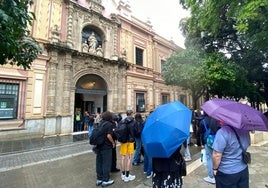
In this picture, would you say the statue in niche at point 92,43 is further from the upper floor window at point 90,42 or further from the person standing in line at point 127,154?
the person standing in line at point 127,154

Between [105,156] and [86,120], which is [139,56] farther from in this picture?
[105,156]

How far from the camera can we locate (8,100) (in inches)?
418

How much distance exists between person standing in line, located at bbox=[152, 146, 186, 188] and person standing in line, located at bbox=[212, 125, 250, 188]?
1.71 ft

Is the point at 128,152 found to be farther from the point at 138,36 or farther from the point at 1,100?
the point at 138,36

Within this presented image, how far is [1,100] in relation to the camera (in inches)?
408

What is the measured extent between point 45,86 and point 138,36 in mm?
10170

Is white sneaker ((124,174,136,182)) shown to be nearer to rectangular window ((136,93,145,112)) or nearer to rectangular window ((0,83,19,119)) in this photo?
rectangular window ((0,83,19,119))

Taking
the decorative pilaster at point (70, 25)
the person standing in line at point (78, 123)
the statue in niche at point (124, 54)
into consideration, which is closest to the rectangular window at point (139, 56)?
the statue in niche at point (124, 54)

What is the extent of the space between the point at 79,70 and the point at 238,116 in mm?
12615

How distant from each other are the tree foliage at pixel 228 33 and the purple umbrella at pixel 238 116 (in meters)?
4.85

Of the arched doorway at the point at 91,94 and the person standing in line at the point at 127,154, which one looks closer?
the person standing in line at the point at 127,154

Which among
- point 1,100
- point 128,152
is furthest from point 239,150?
point 1,100

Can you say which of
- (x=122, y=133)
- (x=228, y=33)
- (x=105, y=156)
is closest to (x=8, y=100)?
(x=105, y=156)

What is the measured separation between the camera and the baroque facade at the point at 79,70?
11.0 meters
